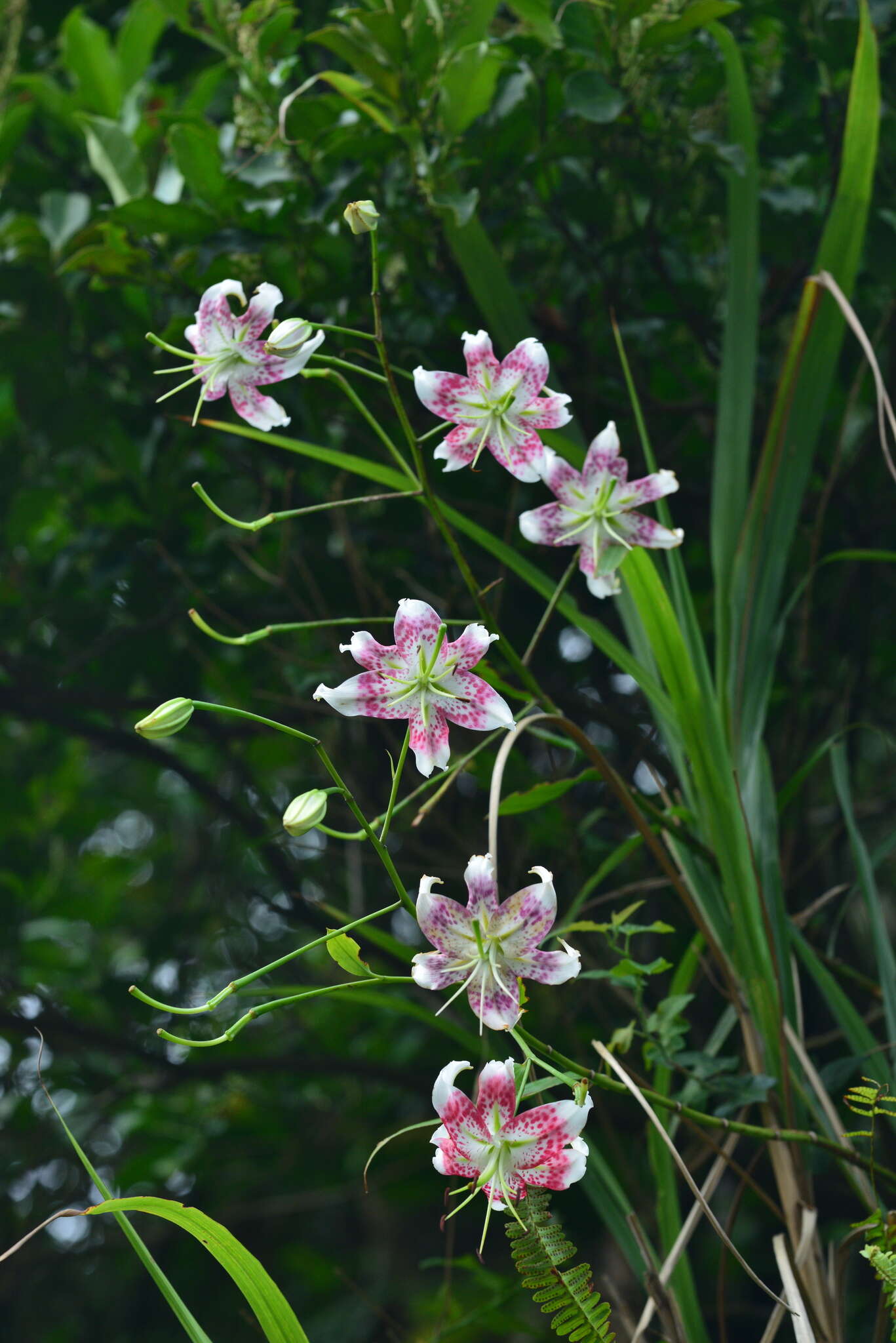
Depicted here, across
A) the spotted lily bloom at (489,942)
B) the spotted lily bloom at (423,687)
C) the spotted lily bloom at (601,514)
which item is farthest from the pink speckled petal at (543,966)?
the spotted lily bloom at (601,514)

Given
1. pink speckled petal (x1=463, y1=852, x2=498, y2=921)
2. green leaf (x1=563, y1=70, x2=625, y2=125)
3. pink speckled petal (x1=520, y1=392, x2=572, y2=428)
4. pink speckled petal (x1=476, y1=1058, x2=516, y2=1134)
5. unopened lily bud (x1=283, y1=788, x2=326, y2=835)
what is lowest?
pink speckled petal (x1=476, y1=1058, x2=516, y2=1134)

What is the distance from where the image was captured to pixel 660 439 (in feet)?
3.69

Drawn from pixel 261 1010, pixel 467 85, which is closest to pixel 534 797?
pixel 261 1010

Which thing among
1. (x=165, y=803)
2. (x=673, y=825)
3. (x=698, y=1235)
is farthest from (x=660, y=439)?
(x=165, y=803)

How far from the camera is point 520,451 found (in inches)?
23.6

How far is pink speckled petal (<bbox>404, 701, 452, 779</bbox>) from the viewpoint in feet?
1.72

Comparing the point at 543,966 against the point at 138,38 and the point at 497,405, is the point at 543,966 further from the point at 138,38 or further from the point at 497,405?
the point at 138,38

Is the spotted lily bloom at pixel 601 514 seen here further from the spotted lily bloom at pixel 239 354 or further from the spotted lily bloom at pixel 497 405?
the spotted lily bloom at pixel 239 354

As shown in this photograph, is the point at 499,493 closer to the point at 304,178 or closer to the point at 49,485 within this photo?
the point at 304,178

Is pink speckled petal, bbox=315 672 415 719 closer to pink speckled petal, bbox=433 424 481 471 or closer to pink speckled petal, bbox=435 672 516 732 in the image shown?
pink speckled petal, bbox=435 672 516 732

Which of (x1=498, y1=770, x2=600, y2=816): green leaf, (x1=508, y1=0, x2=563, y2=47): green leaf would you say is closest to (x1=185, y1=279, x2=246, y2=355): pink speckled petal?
(x1=498, y1=770, x2=600, y2=816): green leaf

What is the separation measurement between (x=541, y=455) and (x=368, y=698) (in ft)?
0.60

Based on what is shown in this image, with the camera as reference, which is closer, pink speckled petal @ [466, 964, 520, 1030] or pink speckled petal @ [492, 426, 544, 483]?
pink speckled petal @ [466, 964, 520, 1030]

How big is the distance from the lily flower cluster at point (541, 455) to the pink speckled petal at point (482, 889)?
0.74 ft
